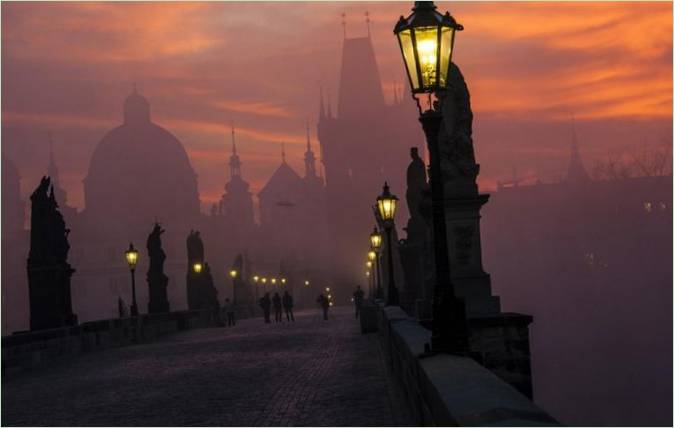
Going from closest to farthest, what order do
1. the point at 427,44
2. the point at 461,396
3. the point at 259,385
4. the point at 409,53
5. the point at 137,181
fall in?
the point at 461,396, the point at 427,44, the point at 409,53, the point at 259,385, the point at 137,181

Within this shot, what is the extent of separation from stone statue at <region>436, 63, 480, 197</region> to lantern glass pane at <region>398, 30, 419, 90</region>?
6.60 metres

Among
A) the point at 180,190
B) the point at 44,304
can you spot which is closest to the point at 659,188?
the point at 180,190

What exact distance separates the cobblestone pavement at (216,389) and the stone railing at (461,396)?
2876 mm

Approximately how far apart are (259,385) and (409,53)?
878cm

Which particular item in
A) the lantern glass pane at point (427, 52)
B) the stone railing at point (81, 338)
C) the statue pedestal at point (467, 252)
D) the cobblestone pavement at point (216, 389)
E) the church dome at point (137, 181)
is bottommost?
the cobblestone pavement at point (216, 389)

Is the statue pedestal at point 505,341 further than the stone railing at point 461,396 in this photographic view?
Yes

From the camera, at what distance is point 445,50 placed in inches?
452

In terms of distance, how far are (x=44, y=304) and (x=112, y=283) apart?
155m

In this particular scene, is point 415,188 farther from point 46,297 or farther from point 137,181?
point 137,181

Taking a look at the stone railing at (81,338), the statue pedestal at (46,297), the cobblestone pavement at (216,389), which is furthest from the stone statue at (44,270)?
the cobblestone pavement at (216,389)

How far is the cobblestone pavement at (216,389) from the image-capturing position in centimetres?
1486

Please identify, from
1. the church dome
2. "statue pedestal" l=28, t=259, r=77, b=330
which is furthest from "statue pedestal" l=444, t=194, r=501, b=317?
the church dome

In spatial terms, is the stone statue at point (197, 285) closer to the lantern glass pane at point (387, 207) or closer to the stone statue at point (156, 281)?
the stone statue at point (156, 281)

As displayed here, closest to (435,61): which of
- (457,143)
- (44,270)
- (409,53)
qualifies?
(409,53)
